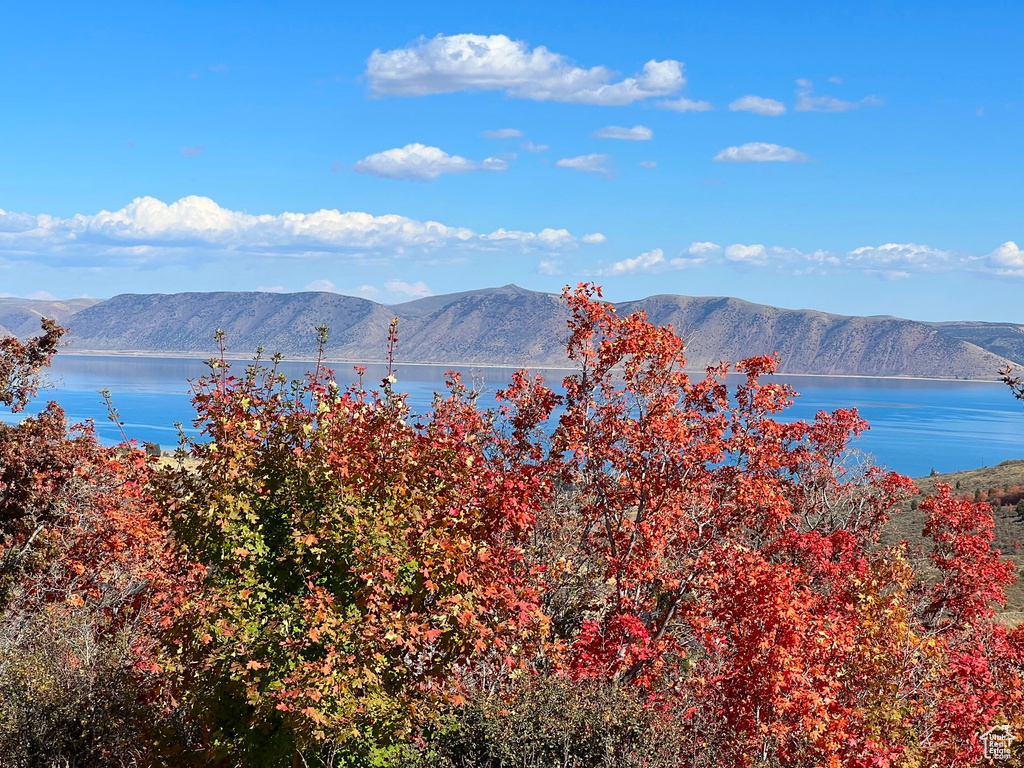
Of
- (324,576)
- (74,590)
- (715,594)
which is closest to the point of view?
(324,576)

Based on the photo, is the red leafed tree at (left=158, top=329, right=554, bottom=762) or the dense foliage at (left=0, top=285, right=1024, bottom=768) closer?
the red leafed tree at (left=158, top=329, right=554, bottom=762)

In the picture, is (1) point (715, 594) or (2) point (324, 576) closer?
(2) point (324, 576)

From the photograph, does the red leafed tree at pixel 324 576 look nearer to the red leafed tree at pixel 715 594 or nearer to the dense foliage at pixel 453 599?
the dense foliage at pixel 453 599

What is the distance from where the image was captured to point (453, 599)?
1048cm

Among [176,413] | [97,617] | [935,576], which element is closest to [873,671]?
[97,617]

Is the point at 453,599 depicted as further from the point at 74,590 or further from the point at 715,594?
the point at 74,590

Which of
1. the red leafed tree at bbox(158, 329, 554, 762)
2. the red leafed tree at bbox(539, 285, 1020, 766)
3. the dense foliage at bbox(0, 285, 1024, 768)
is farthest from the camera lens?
the red leafed tree at bbox(539, 285, 1020, 766)

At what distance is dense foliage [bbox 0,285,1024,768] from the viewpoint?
10258mm

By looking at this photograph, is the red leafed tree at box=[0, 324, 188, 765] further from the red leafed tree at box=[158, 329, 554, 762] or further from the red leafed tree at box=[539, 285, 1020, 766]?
the red leafed tree at box=[539, 285, 1020, 766]

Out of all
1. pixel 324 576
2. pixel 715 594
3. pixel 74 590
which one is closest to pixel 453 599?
pixel 324 576

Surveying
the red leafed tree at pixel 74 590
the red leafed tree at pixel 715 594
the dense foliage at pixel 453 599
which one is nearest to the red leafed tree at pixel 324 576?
the dense foliage at pixel 453 599

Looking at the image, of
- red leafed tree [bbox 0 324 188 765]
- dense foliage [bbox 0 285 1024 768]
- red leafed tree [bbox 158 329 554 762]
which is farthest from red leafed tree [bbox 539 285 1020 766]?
red leafed tree [bbox 0 324 188 765]

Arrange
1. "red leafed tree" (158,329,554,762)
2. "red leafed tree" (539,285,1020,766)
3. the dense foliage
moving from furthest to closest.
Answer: "red leafed tree" (539,285,1020,766) < the dense foliage < "red leafed tree" (158,329,554,762)

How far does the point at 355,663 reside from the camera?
1007cm
